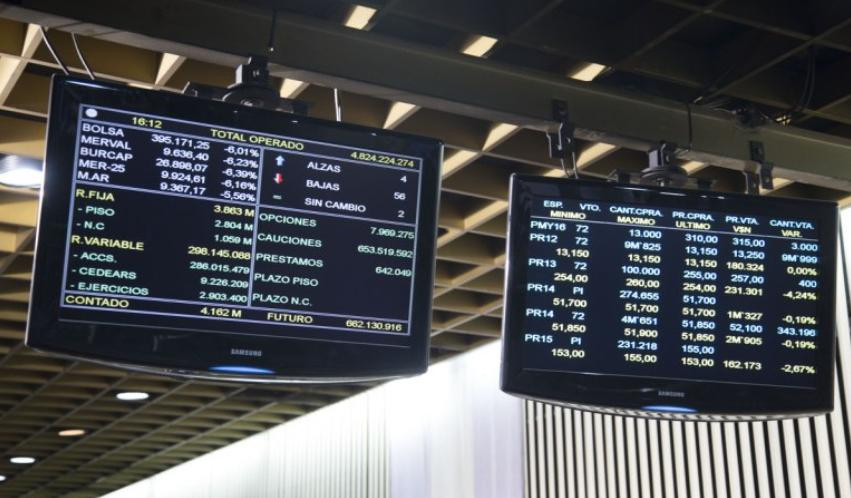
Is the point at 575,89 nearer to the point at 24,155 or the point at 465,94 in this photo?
the point at 465,94

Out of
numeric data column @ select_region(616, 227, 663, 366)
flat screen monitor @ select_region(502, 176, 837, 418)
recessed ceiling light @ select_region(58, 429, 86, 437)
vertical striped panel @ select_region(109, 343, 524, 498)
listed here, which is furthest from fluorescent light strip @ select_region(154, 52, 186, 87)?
recessed ceiling light @ select_region(58, 429, 86, 437)

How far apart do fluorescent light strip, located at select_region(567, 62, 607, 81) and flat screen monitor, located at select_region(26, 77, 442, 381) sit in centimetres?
121

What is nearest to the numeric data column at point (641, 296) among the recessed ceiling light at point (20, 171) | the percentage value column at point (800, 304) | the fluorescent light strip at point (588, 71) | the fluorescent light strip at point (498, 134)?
the percentage value column at point (800, 304)

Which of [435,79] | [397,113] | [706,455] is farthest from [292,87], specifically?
[706,455]

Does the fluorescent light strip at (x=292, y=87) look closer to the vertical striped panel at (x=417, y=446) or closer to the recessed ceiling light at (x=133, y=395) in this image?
the vertical striped panel at (x=417, y=446)

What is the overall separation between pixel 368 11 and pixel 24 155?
66.7 inches

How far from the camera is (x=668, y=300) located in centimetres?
284

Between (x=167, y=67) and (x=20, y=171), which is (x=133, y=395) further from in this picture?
(x=167, y=67)

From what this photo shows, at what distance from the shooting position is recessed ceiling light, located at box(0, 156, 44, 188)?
14.1 feet

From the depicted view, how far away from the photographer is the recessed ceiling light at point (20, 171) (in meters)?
4.30

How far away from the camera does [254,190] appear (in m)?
2.55

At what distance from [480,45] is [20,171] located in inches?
79.5

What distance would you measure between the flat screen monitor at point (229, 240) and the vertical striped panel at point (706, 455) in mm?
2825

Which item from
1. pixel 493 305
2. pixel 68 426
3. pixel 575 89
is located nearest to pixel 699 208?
pixel 575 89
